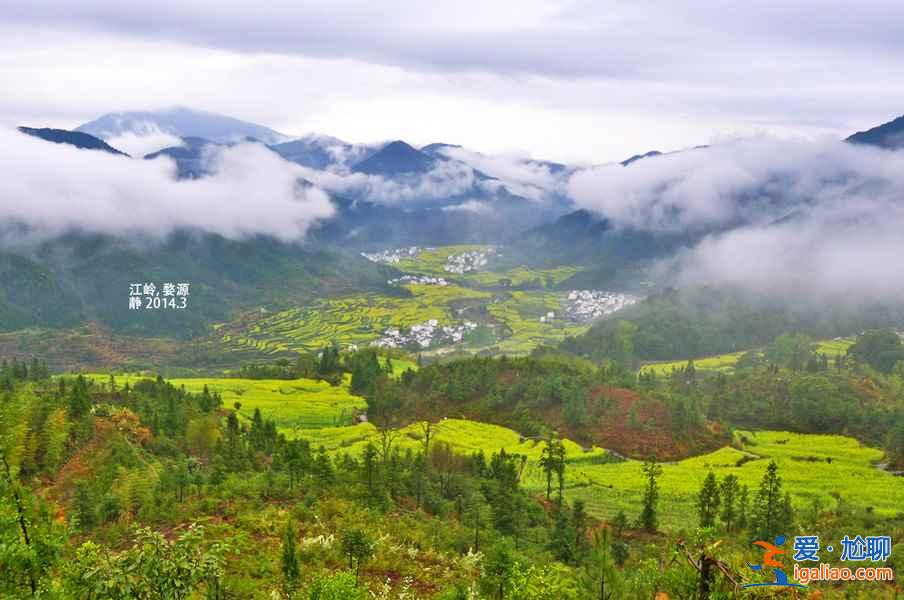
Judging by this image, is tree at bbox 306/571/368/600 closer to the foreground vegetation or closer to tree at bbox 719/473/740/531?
the foreground vegetation

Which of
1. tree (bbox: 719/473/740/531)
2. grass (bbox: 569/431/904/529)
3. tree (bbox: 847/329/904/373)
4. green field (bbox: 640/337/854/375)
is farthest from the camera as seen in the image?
green field (bbox: 640/337/854/375)

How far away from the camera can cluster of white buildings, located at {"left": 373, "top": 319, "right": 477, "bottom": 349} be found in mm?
171000

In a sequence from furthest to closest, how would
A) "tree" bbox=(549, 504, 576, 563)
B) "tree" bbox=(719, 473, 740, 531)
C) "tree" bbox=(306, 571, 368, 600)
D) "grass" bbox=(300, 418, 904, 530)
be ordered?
1. "grass" bbox=(300, 418, 904, 530)
2. "tree" bbox=(719, 473, 740, 531)
3. "tree" bbox=(549, 504, 576, 563)
4. "tree" bbox=(306, 571, 368, 600)

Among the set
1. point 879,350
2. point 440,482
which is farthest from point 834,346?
point 440,482

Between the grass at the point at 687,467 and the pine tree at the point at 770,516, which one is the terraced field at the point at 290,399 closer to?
the grass at the point at 687,467

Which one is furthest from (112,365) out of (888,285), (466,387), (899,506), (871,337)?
(888,285)

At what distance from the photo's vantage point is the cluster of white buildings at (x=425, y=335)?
171000mm

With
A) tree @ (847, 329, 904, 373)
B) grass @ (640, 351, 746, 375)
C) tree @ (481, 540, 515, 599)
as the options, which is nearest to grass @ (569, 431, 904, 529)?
tree @ (481, 540, 515, 599)

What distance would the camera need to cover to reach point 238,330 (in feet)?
654

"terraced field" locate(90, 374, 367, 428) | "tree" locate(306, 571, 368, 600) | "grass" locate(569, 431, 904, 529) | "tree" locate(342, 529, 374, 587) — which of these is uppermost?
"tree" locate(306, 571, 368, 600)

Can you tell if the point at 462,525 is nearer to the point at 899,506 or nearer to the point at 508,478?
the point at 508,478

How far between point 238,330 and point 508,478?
16487 cm

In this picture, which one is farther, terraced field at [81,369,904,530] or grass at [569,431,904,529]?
terraced field at [81,369,904,530]

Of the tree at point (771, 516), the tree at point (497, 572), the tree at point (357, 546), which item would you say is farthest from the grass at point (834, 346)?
the tree at point (497, 572)
